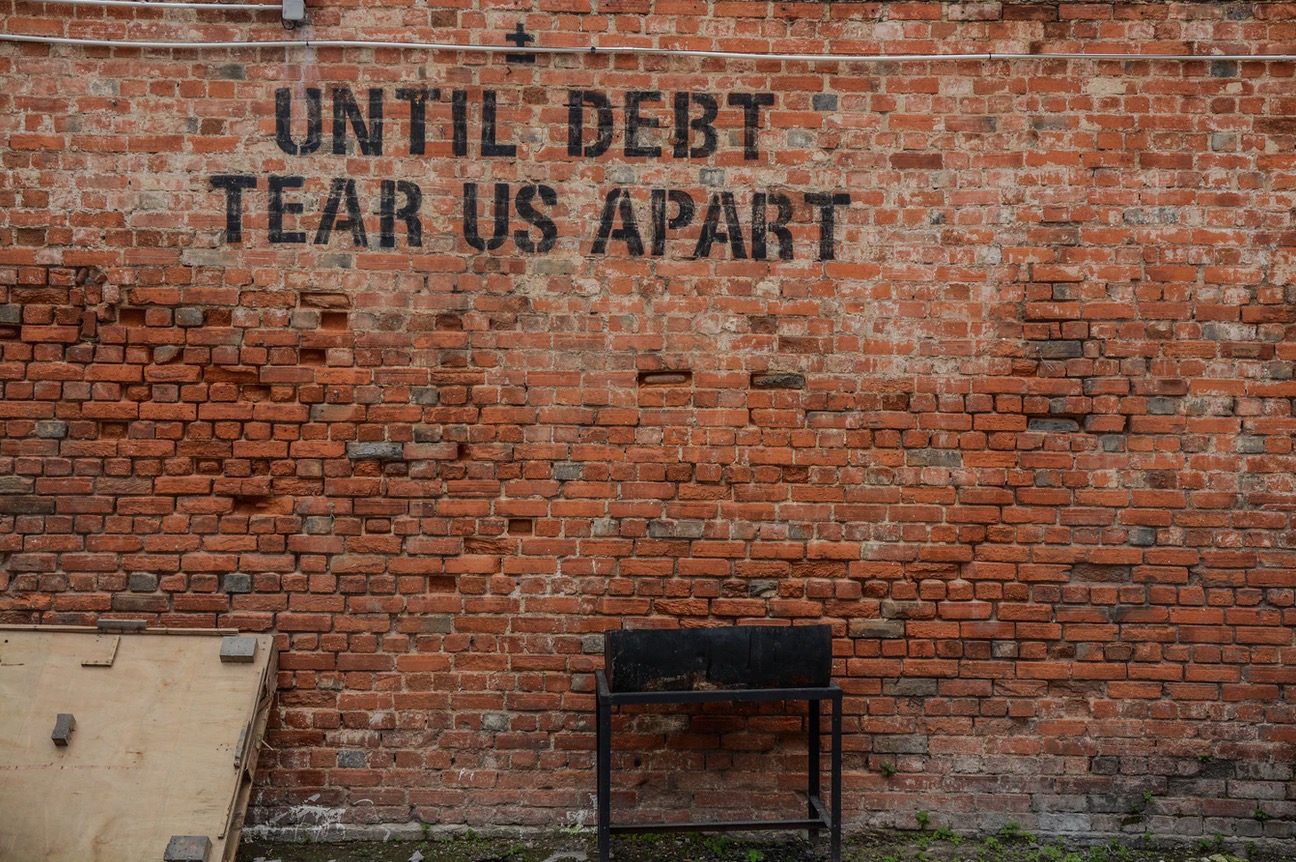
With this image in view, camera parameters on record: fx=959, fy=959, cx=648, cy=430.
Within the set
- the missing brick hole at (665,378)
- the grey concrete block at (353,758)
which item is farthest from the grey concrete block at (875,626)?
the grey concrete block at (353,758)

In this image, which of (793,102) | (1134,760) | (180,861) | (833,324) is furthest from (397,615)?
(1134,760)

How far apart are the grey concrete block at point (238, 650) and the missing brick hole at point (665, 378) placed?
2060 millimetres

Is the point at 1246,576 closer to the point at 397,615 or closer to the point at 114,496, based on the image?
the point at 397,615

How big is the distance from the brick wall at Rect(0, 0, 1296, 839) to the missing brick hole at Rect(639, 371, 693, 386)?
24mm

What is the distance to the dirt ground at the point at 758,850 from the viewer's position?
13.7 ft

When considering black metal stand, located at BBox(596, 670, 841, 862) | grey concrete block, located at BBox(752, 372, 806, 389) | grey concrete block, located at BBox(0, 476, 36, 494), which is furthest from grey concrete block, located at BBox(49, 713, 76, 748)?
grey concrete block, located at BBox(752, 372, 806, 389)

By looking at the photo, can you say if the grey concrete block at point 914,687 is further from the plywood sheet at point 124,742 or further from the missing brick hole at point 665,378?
the plywood sheet at point 124,742

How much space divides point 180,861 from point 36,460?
6.13ft

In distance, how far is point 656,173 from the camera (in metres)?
4.41

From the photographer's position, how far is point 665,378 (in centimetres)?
441

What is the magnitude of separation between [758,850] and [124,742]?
274 centimetres

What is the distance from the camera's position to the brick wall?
4.31 metres

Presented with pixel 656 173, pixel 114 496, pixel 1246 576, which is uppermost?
pixel 656 173

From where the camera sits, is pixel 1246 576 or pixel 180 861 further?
pixel 1246 576
